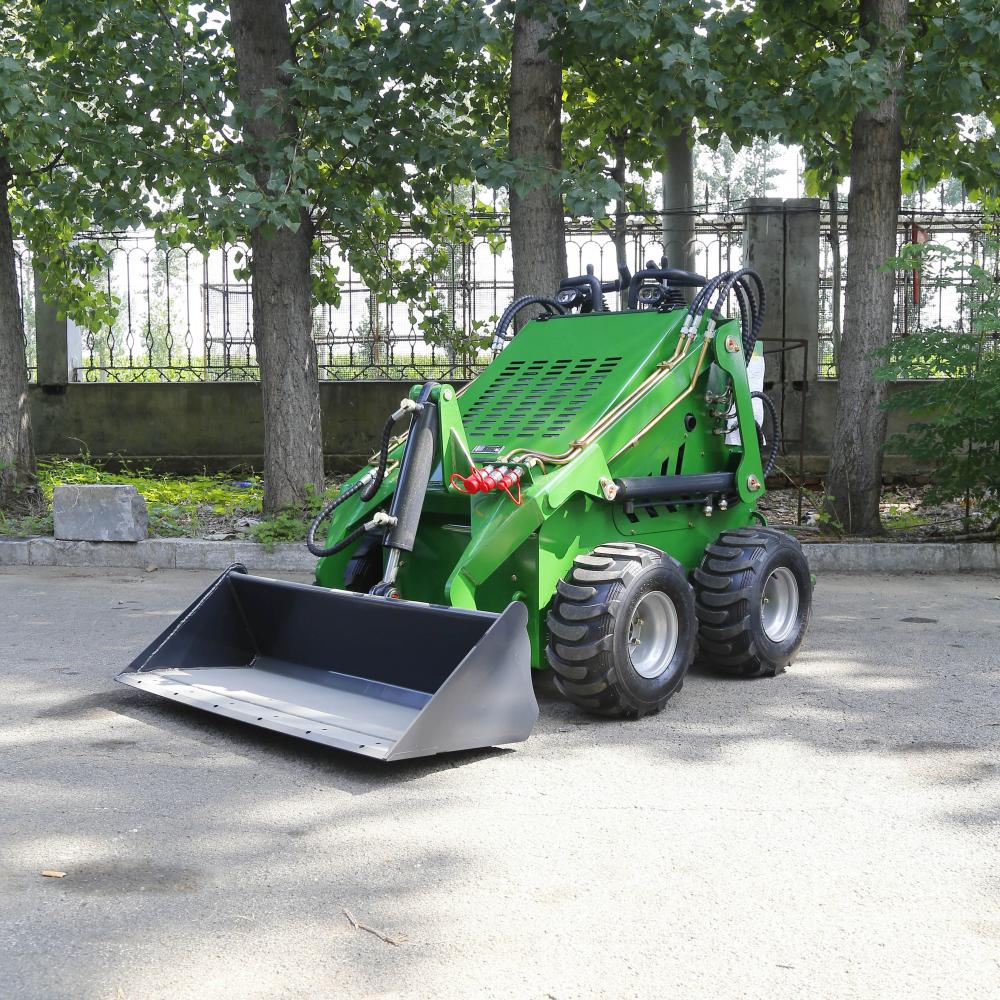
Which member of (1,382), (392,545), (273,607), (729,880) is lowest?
(729,880)

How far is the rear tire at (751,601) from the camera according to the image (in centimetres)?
560

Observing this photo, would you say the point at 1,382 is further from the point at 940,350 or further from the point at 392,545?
the point at 940,350

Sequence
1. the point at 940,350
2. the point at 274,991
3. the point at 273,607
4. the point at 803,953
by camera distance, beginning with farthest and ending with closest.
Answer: the point at 940,350, the point at 273,607, the point at 803,953, the point at 274,991

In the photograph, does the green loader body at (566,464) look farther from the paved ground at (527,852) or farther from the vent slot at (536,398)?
the paved ground at (527,852)

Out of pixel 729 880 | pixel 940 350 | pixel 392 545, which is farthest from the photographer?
pixel 940 350

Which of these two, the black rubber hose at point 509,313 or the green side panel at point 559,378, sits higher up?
the black rubber hose at point 509,313

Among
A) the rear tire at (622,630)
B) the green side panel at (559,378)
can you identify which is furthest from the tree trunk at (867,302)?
the rear tire at (622,630)

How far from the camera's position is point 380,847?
364cm

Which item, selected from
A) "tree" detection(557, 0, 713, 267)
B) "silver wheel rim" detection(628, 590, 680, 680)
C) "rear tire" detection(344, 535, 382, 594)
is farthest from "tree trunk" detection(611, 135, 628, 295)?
"silver wheel rim" detection(628, 590, 680, 680)

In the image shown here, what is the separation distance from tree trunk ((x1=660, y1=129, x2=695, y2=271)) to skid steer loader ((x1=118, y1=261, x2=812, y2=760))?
19.7 ft

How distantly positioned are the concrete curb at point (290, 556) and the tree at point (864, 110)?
56cm

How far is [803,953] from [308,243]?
794cm

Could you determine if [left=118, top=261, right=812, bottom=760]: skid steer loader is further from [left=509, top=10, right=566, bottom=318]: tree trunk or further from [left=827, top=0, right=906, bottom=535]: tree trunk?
[left=827, top=0, right=906, bottom=535]: tree trunk

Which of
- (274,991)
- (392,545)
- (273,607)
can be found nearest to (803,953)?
(274,991)
